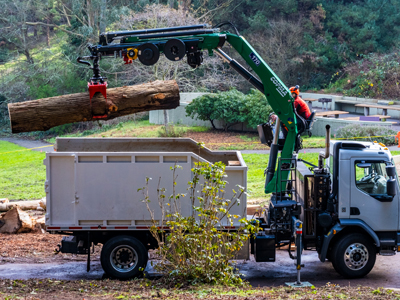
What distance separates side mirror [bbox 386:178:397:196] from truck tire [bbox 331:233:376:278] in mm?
846

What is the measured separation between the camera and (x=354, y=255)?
25.1 ft

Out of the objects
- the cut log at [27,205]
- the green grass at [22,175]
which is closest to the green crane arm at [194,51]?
the cut log at [27,205]

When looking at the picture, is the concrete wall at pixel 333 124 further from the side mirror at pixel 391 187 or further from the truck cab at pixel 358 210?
the side mirror at pixel 391 187

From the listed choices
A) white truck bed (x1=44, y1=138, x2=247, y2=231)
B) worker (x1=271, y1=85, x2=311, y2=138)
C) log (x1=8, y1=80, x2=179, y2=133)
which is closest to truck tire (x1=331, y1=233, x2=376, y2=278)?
white truck bed (x1=44, y1=138, x2=247, y2=231)

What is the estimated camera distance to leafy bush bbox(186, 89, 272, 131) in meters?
23.2

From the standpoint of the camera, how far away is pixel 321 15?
35.8 metres

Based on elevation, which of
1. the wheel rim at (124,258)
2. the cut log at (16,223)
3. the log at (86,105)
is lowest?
the wheel rim at (124,258)

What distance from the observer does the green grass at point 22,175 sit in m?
13.9

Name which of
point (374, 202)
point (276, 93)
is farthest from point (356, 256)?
point (276, 93)

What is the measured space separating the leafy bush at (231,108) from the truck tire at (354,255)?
50.9 ft

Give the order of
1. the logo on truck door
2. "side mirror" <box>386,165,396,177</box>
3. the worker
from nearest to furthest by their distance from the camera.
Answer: "side mirror" <box>386,165,396,177</box> < the logo on truck door < the worker

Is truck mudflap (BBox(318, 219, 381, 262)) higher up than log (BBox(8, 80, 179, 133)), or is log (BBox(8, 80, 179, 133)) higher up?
log (BBox(8, 80, 179, 133))

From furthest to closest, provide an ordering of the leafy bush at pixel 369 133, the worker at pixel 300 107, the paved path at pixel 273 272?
the leafy bush at pixel 369 133 → the worker at pixel 300 107 → the paved path at pixel 273 272

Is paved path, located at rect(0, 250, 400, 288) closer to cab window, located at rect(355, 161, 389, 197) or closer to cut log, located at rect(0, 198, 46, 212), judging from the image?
cab window, located at rect(355, 161, 389, 197)
